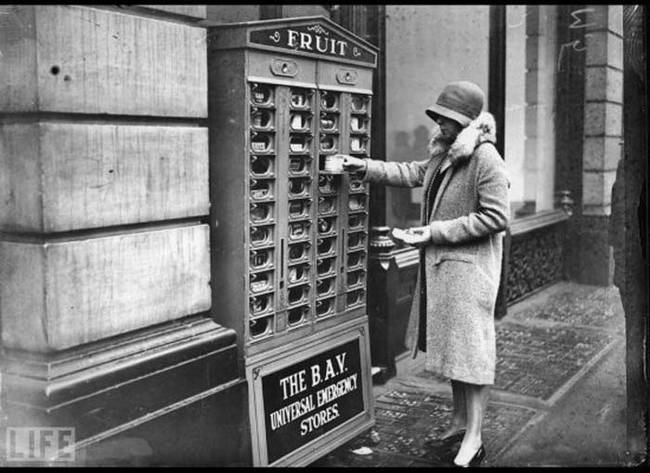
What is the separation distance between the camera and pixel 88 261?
132 inches

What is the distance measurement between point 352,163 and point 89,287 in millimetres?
1746

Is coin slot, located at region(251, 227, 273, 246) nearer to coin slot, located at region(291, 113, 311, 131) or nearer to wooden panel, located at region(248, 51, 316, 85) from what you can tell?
coin slot, located at region(291, 113, 311, 131)

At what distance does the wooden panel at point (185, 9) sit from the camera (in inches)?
143

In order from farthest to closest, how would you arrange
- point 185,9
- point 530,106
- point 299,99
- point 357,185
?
point 530,106 → point 357,185 → point 299,99 → point 185,9

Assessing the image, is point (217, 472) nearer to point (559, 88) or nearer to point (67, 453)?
point (67, 453)

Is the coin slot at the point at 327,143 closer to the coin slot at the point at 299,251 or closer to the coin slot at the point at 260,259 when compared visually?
the coin slot at the point at 299,251

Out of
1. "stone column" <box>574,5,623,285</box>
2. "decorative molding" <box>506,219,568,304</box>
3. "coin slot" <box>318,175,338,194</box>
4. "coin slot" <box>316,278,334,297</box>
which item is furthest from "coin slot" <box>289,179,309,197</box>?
"stone column" <box>574,5,623,285</box>

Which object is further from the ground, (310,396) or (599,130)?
(599,130)

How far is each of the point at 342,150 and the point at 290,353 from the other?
122 cm

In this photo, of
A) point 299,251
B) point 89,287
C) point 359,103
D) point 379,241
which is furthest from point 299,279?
point 379,241

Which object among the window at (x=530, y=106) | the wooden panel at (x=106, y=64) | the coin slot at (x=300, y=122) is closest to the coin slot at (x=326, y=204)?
the coin slot at (x=300, y=122)

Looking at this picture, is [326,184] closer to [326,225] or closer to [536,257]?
[326,225]

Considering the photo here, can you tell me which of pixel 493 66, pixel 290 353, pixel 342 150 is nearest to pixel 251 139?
pixel 342 150

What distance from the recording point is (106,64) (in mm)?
3350
